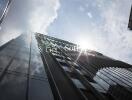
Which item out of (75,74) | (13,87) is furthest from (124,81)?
(13,87)

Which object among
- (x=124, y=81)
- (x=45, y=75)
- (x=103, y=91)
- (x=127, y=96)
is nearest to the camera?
(x=45, y=75)

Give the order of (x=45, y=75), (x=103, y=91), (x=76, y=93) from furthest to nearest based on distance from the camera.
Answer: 1. (x=103, y=91)
2. (x=45, y=75)
3. (x=76, y=93)

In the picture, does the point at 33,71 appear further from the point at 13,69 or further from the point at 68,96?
the point at 68,96

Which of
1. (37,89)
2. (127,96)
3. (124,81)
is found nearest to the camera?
(37,89)

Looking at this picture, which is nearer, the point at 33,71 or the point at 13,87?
the point at 13,87

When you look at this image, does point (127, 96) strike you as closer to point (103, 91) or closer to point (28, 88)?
point (103, 91)

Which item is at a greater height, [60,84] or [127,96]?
[60,84]

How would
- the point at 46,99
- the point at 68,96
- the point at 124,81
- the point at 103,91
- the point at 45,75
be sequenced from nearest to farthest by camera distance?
the point at 46,99, the point at 68,96, the point at 45,75, the point at 103,91, the point at 124,81

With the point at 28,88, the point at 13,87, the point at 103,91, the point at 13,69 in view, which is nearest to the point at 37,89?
the point at 28,88

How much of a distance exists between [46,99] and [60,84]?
3.28 metres

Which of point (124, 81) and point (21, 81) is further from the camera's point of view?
point (124, 81)

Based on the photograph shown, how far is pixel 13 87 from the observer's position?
424 inches

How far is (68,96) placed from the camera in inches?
488

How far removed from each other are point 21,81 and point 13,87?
1.08m
